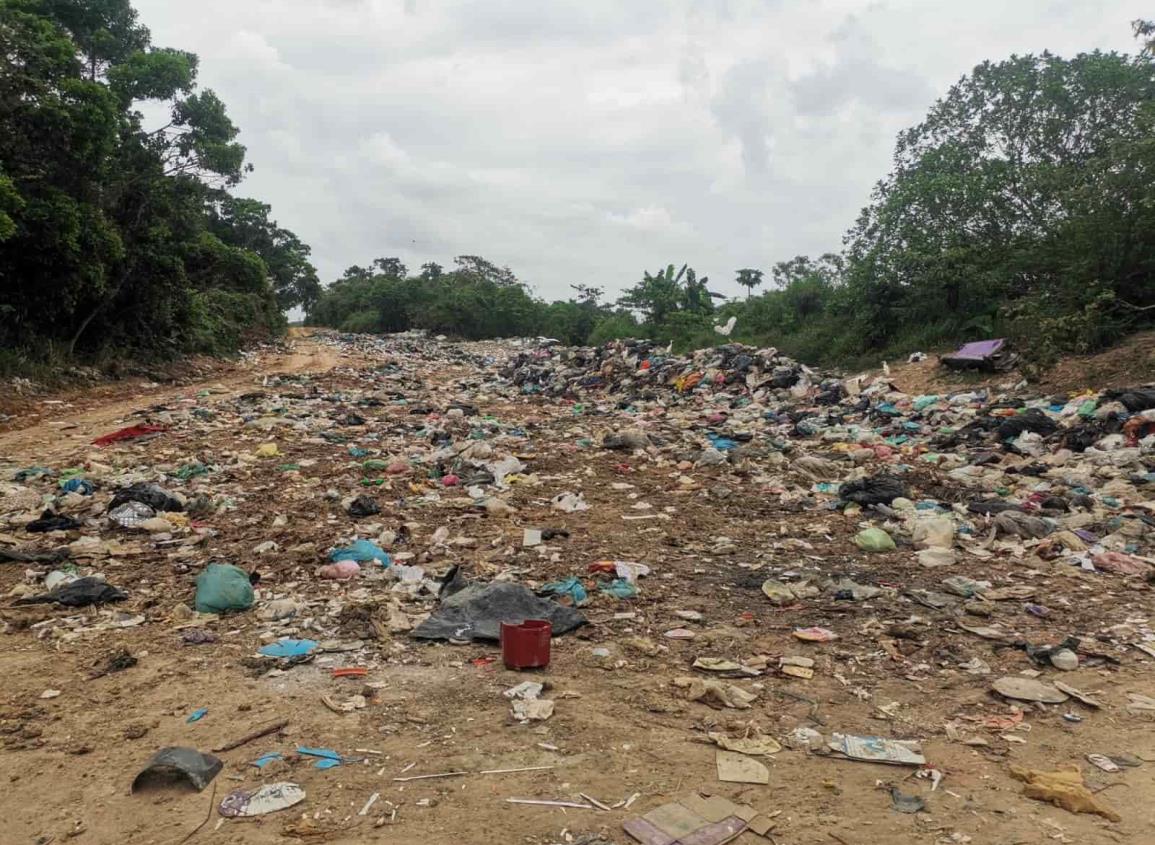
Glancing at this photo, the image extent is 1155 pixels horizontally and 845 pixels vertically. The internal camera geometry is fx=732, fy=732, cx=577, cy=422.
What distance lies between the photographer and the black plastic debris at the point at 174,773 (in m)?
2.06

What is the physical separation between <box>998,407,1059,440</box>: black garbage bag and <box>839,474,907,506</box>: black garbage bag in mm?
2072

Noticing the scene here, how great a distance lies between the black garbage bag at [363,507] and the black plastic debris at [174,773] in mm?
2896

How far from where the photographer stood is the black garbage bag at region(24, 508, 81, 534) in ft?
14.8

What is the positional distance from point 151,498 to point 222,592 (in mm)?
1936

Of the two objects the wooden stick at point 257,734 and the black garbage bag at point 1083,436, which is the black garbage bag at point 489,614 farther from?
the black garbage bag at point 1083,436

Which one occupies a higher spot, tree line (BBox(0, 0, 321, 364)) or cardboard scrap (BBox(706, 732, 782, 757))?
tree line (BBox(0, 0, 321, 364))

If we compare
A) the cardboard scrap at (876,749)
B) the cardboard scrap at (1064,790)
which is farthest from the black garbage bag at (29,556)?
the cardboard scrap at (1064,790)

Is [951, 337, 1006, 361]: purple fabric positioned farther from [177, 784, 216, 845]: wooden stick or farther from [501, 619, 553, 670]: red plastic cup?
[177, 784, 216, 845]: wooden stick

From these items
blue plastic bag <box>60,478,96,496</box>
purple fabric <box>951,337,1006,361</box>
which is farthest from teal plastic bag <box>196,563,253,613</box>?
purple fabric <box>951,337,1006,361</box>

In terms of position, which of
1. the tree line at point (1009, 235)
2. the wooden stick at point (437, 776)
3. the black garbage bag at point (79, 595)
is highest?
the tree line at point (1009, 235)

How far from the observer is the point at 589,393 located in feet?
42.9

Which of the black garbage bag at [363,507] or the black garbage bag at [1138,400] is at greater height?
the black garbage bag at [1138,400]

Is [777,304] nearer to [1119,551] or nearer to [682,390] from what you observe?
[682,390]

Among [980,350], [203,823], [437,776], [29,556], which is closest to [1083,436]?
[980,350]
